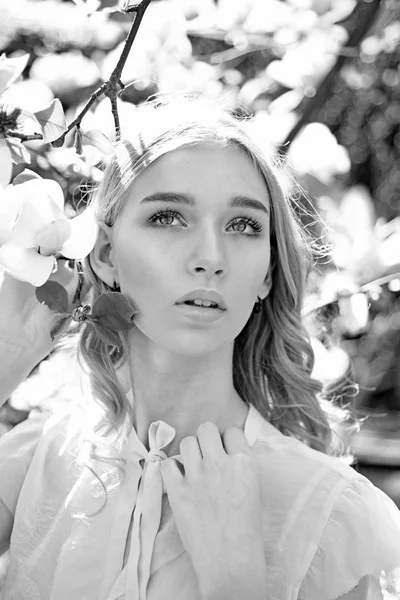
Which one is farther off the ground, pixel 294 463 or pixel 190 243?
pixel 190 243

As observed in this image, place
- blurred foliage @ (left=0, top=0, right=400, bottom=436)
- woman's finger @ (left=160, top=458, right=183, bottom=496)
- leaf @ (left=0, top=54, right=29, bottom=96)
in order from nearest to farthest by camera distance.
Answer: leaf @ (left=0, top=54, right=29, bottom=96) < woman's finger @ (left=160, top=458, right=183, bottom=496) < blurred foliage @ (left=0, top=0, right=400, bottom=436)

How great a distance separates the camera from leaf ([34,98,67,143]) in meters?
1.14

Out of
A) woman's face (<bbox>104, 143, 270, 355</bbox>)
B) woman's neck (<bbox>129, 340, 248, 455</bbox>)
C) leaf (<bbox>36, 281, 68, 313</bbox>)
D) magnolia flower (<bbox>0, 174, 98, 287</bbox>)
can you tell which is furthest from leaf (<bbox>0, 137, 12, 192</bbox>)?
woman's neck (<bbox>129, 340, 248, 455</bbox>)

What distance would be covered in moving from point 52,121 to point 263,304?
20.1 inches

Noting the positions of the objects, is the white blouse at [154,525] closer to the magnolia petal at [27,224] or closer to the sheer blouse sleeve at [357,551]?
the sheer blouse sleeve at [357,551]

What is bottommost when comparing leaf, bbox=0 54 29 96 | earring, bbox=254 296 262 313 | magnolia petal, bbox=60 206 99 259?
earring, bbox=254 296 262 313

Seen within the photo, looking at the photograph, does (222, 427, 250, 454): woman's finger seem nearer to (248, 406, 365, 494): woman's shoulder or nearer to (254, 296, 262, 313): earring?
(248, 406, 365, 494): woman's shoulder

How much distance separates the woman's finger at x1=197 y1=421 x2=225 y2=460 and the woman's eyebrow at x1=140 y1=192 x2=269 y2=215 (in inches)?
13.0

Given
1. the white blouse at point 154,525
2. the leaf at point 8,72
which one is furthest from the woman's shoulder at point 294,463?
the leaf at point 8,72

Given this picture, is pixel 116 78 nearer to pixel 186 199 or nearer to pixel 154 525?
pixel 186 199

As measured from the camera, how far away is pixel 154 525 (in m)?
1.31

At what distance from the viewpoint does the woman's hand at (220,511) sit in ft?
3.69

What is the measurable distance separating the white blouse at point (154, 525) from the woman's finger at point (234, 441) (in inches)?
2.8

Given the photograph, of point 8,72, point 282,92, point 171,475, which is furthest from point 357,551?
point 282,92
